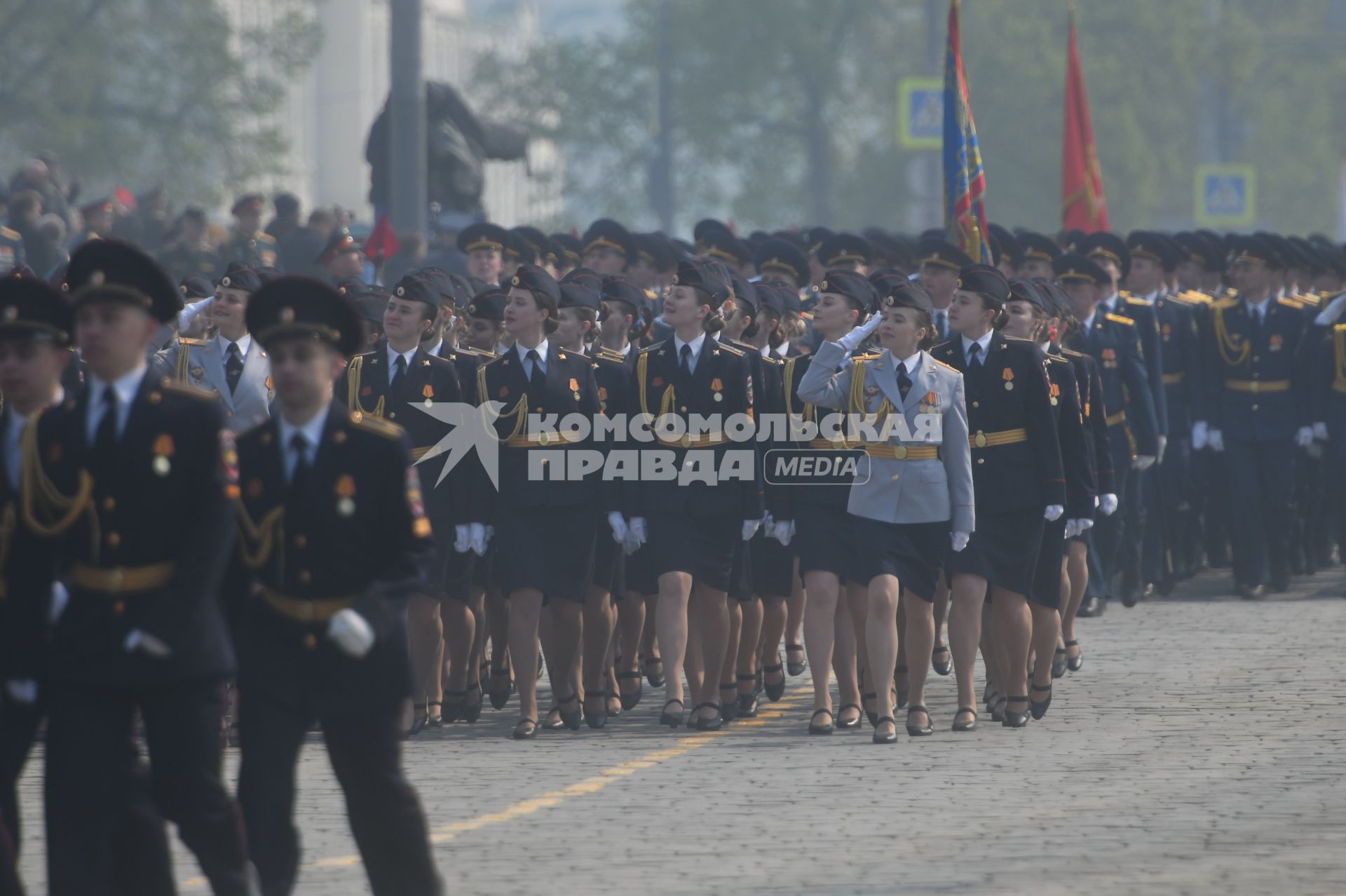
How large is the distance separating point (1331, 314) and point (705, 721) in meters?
7.44

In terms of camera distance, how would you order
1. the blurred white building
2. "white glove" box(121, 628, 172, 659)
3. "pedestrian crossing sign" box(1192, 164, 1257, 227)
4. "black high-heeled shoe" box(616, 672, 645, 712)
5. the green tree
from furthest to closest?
the blurred white building < the green tree < "pedestrian crossing sign" box(1192, 164, 1257, 227) < "black high-heeled shoe" box(616, 672, 645, 712) < "white glove" box(121, 628, 172, 659)

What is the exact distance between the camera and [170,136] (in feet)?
147

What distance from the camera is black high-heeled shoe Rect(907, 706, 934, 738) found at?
457 inches

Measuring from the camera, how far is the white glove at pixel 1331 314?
17.6 metres

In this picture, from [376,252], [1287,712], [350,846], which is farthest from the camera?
[376,252]

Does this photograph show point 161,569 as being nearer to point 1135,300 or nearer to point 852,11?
point 1135,300

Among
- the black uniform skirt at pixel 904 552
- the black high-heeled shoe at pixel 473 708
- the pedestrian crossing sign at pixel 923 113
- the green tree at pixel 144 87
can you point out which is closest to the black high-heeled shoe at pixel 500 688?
the black high-heeled shoe at pixel 473 708

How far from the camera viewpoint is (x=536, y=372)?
11953 mm

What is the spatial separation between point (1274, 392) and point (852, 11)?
4272 cm

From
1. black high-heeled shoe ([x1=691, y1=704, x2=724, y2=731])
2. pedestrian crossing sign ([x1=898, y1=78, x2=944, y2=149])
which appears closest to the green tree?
pedestrian crossing sign ([x1=898, y1=78, x2=944, y2=149])

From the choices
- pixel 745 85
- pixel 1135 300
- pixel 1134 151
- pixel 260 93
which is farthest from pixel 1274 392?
pixel 745 85

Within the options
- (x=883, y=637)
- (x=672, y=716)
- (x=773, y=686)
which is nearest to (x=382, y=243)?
(x=773, y=686)

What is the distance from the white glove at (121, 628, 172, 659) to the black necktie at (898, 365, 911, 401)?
207 inches

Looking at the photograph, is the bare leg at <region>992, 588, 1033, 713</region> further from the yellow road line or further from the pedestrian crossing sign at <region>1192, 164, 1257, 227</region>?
the pedestrian crossing sign at <region>1192, 164, 1257, 227</region>
